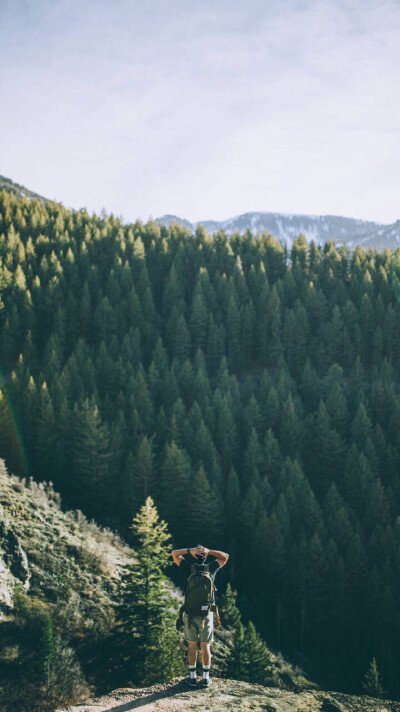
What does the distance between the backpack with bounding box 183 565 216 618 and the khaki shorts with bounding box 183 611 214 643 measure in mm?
170

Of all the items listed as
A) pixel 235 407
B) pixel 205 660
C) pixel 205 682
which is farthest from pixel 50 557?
pixel 235 407

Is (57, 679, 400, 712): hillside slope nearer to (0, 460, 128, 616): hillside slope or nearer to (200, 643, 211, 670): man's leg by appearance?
(200, 643, 211, 670): man's leg

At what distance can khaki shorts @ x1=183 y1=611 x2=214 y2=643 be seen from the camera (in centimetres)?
1123

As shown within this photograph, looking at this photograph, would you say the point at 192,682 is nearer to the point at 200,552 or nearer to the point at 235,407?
the point at 200,552

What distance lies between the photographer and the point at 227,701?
1104 cm

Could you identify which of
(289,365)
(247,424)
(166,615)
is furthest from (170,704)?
(289,365)

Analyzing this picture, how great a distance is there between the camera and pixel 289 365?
92.8 m

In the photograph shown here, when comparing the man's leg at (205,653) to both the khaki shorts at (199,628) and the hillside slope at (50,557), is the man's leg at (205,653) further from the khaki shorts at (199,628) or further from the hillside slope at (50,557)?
the hillside slope at (50,557)

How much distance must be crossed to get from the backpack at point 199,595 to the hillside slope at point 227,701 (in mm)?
1930

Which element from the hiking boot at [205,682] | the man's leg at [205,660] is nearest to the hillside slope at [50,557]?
the hiking boot at [205,682]

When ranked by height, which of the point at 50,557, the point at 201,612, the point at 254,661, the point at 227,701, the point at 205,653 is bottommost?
the point at 254,661

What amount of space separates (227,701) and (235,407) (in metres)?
60.8

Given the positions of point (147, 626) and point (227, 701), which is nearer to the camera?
point (227, 701)

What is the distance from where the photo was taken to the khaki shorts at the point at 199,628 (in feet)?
36.9
